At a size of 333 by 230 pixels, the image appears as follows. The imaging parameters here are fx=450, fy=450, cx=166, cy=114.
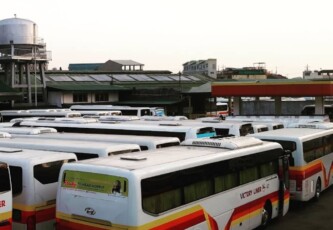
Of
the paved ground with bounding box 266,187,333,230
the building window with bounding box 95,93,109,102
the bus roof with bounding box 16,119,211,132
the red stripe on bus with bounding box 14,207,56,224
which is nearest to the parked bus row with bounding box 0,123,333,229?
the paved ground with bounding box 266,187,333,230

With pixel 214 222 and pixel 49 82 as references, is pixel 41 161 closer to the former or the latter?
pixel 214 222

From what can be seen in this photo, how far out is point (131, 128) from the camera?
20578mm

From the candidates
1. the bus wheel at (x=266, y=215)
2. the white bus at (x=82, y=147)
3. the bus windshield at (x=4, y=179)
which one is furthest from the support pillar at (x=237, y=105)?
→ the bus windshield at (x=4, y=179)

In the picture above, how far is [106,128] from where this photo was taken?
21.4 meters

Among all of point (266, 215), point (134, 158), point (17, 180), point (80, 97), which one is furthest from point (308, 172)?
point (80, 97)

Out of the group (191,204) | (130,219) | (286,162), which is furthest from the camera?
(286,162)

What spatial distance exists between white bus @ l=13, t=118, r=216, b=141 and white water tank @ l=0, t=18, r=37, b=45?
77.4 ft

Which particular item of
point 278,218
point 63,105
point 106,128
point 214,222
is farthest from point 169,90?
point 214,222

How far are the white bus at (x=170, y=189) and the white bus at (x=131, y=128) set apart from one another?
6271mm

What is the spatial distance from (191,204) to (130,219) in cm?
191

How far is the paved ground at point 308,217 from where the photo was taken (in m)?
13.5

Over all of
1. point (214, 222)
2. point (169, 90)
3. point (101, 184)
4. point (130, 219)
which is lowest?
point (214, 222)

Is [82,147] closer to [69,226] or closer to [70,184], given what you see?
[70,184]

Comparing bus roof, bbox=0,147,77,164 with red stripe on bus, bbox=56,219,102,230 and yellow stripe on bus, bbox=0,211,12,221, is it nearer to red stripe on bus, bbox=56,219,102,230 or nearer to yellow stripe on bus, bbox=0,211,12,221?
yellow stripe on bus, bbox=0,211,12,221
